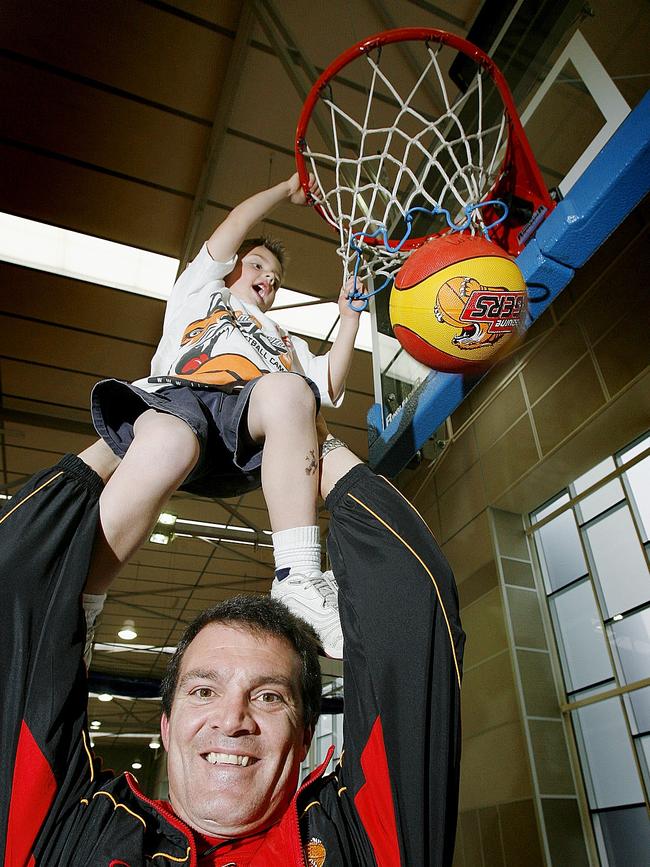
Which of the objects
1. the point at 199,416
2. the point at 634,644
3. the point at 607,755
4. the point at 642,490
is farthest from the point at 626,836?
the point at 199,416

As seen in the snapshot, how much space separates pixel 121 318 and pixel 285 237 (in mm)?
1659

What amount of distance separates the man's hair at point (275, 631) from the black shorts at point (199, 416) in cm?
34

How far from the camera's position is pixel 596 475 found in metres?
4.40

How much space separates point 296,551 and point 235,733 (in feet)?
1.24

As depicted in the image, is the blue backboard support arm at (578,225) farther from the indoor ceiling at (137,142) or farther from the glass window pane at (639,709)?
the glass window pane at (639,709)

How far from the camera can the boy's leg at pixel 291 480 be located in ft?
4.06

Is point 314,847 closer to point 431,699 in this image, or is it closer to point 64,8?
point 431,699

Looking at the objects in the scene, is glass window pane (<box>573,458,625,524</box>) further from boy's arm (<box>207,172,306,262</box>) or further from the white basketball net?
boy's arm (<box>207,172,306,262</box>)

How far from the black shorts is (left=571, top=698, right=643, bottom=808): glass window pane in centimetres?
354

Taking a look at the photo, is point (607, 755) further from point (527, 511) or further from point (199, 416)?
point (199, 416)

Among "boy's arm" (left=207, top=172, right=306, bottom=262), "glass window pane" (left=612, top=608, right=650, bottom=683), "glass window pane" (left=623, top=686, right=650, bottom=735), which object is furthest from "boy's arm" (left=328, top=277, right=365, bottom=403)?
"glass window pane" (left=623, top=686, right=650, bottom=735)

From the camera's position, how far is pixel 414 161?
392 centimetres

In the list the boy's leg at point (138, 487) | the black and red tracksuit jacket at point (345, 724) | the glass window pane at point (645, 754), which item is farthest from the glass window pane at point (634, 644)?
the boy's leg at point (138, 487)

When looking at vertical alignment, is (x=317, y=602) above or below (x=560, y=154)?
below
